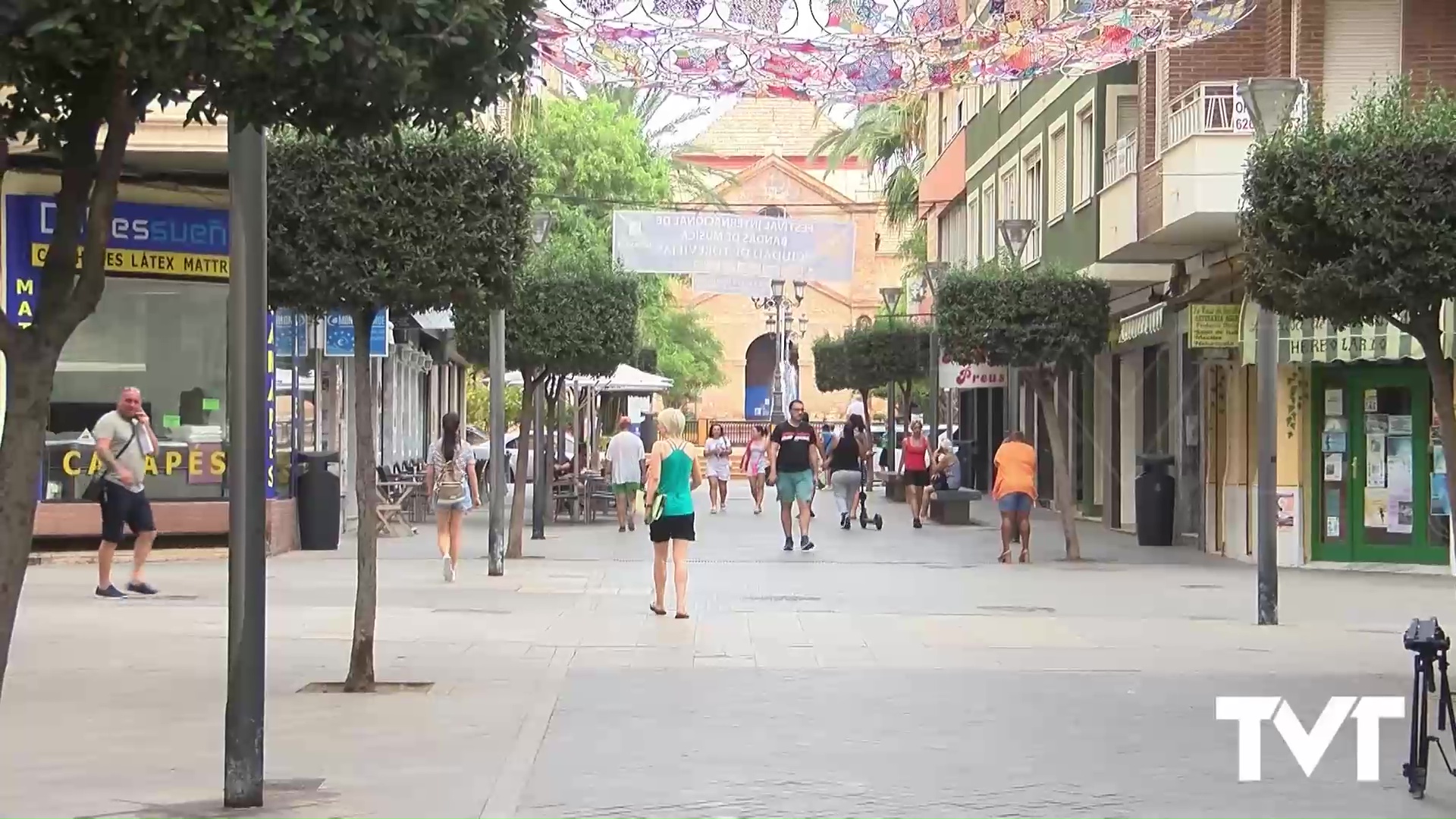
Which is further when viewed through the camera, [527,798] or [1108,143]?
[1108,143]

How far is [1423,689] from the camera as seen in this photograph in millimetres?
8102

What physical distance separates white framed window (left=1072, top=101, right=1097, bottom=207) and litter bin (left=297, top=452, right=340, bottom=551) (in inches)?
471

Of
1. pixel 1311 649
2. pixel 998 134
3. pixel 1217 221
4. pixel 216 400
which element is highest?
pixel 998 134

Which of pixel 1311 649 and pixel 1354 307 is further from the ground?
pixel 1354 307

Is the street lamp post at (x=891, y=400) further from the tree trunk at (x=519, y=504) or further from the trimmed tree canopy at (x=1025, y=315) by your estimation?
the tree trunk at (x=519, y=504)

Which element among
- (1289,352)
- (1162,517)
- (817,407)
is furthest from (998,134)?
(817,407)

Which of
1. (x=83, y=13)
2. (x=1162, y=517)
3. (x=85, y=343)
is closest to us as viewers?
(x=83, y=13)

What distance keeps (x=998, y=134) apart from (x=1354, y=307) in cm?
2933

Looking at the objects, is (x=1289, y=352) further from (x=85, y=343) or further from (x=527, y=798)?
(x=527, y=798)

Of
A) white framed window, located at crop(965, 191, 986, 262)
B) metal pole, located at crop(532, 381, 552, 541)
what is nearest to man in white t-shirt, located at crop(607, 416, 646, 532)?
metal pole, located at crop(532, 381, 552, 541)

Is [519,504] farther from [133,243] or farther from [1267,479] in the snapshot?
[1267,479]

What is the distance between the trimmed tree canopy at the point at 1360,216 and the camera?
38.4ft

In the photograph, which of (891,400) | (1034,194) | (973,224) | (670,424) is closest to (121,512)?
(670,424)

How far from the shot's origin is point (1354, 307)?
12.0m
